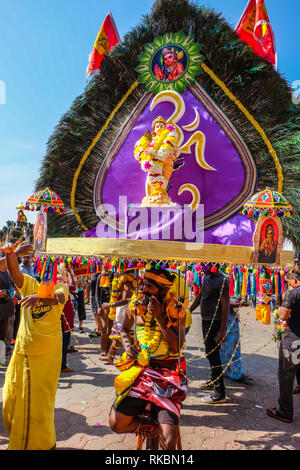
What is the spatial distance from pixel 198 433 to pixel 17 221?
301 centimetres

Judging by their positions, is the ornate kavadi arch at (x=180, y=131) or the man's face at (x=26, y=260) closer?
the ornate kavadi arch at (x=180, y=131)

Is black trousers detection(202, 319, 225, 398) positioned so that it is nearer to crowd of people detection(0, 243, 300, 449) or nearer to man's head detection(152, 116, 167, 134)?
crowd of people detection(0, 243, 300, 449)

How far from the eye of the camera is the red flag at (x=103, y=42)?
5047mm

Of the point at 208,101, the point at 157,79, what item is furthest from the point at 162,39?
the point at 208,101

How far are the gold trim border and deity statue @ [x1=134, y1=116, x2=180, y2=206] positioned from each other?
83.5 inches

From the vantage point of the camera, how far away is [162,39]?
453cm

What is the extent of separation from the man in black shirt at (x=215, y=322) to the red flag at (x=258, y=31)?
117 inches

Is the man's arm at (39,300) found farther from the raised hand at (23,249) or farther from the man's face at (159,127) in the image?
the man's face at (159,127)

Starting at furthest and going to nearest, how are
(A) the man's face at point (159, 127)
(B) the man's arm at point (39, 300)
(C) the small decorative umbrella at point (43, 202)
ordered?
(A) the man's face at point (159, 127) < (C) the small decorative umbrella at point (43, 202) < (B) the man's arm at point (39, 300)

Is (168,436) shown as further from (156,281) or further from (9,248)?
(9,248)

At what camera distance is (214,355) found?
4.23 metres

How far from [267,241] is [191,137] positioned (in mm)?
2623

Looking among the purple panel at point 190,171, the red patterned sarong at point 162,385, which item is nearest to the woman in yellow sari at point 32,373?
the red patterned sarong at point 162,385

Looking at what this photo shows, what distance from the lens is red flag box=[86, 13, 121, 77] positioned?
199 inches
